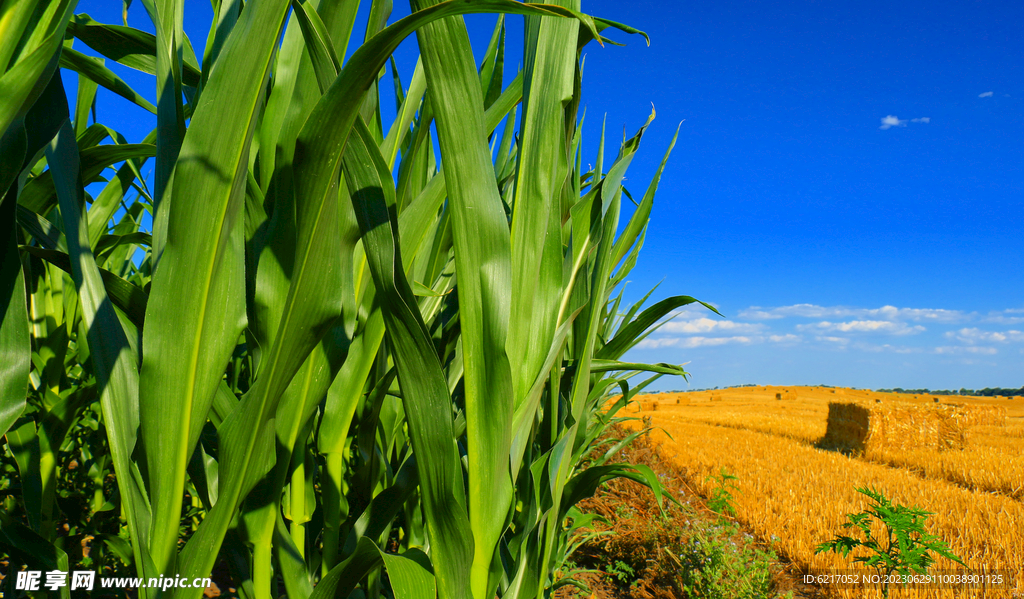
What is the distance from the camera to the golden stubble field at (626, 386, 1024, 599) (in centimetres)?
282

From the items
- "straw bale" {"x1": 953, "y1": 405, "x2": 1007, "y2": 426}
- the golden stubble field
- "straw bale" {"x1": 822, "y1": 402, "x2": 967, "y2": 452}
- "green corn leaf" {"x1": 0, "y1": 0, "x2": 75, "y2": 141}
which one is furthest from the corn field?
"straw bale" {"x1": 953, "y1": 405, "x2": 1007, "y2": 426}

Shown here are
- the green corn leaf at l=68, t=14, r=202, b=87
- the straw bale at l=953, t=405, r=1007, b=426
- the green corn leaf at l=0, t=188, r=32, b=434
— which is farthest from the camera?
the straw bale at l=953, t=405, r=1007, b=426

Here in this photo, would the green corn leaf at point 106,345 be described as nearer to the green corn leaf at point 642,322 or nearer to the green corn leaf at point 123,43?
the green corn leaf at point 123,43

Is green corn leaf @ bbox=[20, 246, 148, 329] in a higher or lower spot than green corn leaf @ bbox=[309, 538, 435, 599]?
higher

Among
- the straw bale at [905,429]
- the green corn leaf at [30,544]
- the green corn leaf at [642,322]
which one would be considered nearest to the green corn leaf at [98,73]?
the green corn leaf at [30,544]

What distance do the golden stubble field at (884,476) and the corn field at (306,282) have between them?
103 inches

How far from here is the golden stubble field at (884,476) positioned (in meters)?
2.82

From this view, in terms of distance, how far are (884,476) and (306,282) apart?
241 inches

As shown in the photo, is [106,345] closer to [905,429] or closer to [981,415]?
[905,429]

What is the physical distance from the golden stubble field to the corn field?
2626 millimetres

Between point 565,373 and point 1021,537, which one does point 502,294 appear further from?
point 1021,537

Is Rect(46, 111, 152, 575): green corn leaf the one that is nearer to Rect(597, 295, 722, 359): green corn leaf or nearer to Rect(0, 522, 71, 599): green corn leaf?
Rect(0, 522, 71, 599): green corn leaf

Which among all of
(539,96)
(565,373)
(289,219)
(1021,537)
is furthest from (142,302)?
(1021,537)

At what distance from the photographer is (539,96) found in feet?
1.66
